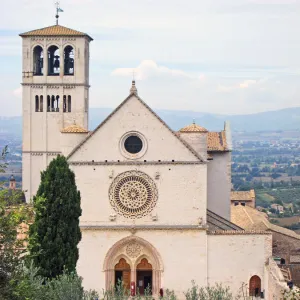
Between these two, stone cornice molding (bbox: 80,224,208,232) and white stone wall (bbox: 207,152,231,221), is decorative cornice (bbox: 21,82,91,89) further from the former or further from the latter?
stone cornice molding (bbox: 80,224,208,232)

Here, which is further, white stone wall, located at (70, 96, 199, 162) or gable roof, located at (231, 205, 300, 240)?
gable roof, located at (231, 205, 300, 240)

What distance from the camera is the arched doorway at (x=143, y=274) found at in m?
48.6

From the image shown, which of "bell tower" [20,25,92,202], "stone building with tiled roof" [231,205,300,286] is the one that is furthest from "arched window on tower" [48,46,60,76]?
"stone building with tiled roof" [231,205,300,286]

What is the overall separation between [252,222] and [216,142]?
10997 mm

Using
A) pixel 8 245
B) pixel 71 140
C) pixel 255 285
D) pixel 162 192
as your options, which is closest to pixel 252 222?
pixel 255 285

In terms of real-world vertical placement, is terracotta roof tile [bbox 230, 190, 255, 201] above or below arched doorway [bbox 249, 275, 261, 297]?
above

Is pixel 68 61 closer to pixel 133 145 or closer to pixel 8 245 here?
pixel 133 145

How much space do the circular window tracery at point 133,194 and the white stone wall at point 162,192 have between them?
0.22 meters

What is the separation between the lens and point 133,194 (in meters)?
48.0

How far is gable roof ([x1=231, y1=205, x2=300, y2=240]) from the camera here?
59144mm

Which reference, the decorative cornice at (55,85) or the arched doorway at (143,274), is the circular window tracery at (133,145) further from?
the decorative cornice at (55,85)

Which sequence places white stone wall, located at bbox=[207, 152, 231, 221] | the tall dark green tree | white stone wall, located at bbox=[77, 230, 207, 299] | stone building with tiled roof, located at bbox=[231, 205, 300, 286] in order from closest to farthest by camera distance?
the tall dark green tree
white stone wall, located at bbox=[77, 230, 207, 299]
white stone wall, located at bbox=[207, 152, 231, 221]
stone building with tiled roof, located at bbox=[231, 205, 300, 286]

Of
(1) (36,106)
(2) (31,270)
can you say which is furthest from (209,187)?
(2) (31,270)

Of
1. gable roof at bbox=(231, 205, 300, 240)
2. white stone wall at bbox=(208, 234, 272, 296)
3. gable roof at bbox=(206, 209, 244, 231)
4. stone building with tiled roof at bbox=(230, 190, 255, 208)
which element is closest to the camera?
white stone wall at bbox=(208, 234, 272, 296)
